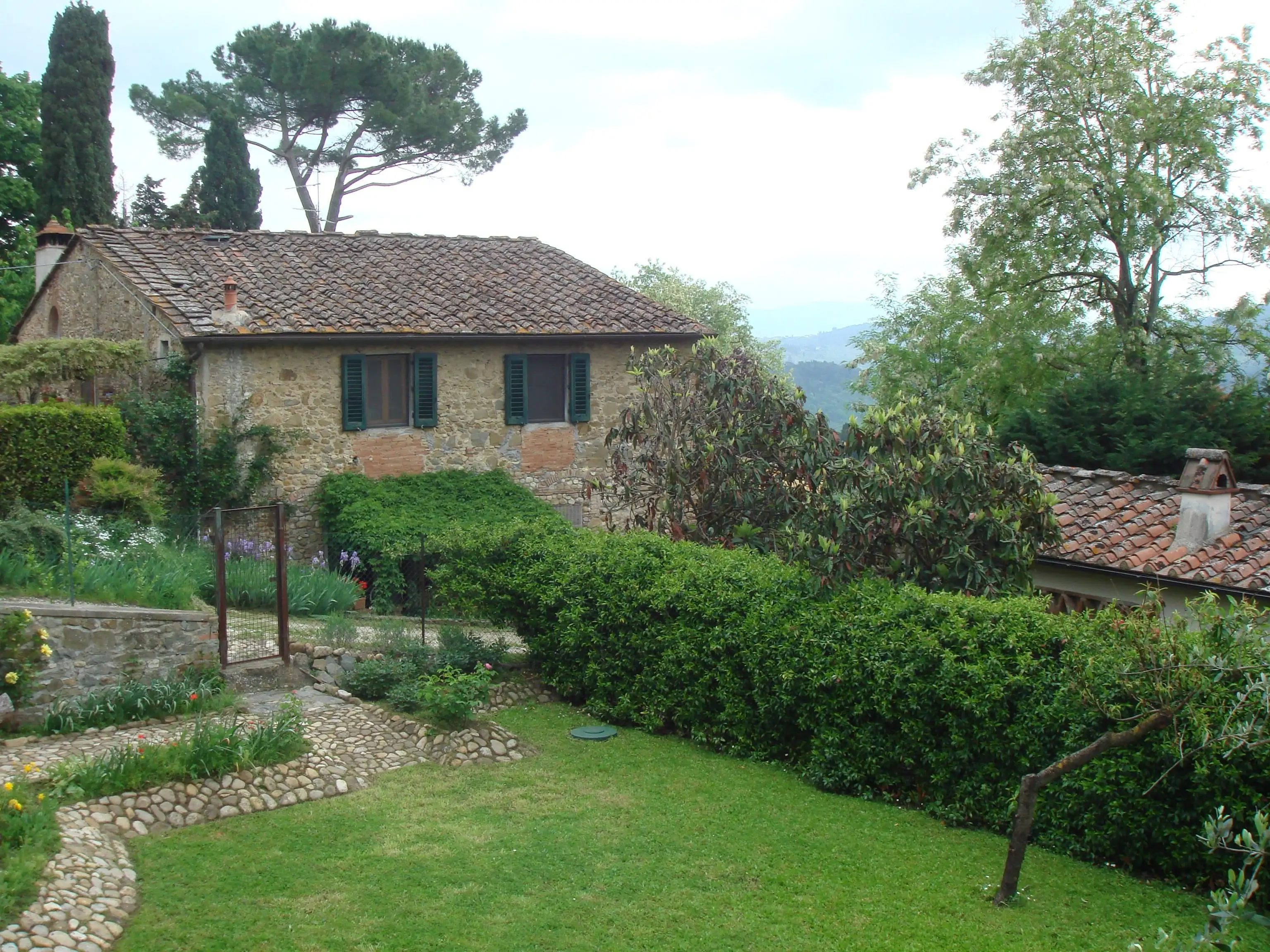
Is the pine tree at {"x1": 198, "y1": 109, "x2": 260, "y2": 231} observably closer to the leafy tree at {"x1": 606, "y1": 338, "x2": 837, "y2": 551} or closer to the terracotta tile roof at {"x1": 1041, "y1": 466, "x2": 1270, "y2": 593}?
the leafy tree at {"x1": 606, "y1": 338, "x2": 837, "y2": 551}

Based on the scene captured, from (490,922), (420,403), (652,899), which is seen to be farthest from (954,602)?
(420,403)

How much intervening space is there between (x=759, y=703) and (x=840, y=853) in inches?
84.4

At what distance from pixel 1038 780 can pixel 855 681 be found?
2228 mm

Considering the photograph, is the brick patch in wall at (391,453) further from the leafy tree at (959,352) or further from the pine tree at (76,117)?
the pine tree at (76,117)

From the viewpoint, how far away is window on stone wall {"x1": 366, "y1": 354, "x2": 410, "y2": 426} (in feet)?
61.6

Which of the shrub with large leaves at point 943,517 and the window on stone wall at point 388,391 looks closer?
the shrub with large leaves at point 943,517

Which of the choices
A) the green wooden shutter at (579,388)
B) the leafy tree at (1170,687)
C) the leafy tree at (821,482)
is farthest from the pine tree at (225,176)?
the leafy tree at (1170,687)

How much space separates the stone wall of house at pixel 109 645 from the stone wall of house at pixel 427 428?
21.9ft

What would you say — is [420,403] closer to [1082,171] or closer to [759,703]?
[759,703]

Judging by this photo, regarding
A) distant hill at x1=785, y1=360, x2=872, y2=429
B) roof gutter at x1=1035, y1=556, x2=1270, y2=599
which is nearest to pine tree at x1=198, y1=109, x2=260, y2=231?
roof gutter at x1=1035, y1=556, x2=1270, y2=599

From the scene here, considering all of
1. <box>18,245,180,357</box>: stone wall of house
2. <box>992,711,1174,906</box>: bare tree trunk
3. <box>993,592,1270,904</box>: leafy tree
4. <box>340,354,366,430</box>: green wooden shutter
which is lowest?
<box>992,711,1174,906</box>: bare tree trunk

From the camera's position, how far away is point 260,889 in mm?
7125

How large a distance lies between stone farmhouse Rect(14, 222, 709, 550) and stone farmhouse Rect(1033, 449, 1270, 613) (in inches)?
275

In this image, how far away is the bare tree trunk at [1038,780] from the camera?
6797mm
